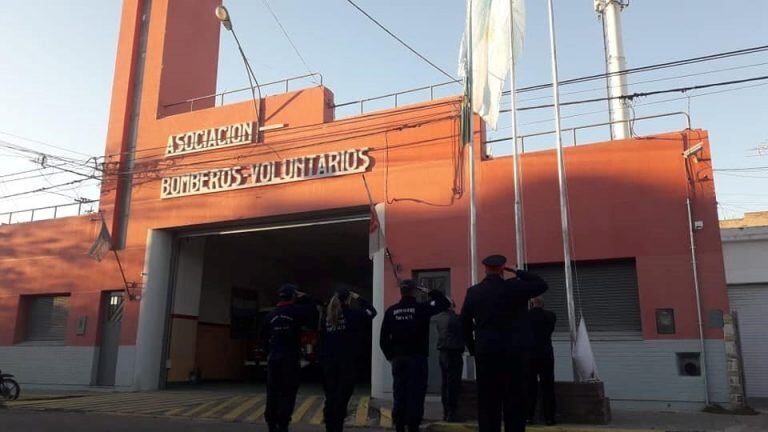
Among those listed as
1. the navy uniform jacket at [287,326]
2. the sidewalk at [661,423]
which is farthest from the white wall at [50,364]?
Result: the navy uniform jacket at [287,326]

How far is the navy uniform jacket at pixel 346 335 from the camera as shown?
739 cm

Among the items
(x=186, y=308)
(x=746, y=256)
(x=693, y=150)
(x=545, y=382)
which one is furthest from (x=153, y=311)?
(x=746, y=256)

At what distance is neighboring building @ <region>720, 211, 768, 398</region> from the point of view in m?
14.8

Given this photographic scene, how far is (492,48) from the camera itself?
12039 mm

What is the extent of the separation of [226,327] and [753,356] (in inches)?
654

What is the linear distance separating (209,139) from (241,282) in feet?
25.8

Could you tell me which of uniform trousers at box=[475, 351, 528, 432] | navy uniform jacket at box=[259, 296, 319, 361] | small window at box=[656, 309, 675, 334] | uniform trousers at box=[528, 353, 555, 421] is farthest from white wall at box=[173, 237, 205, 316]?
uniform trousers at box=[475, 351, 528, 432]

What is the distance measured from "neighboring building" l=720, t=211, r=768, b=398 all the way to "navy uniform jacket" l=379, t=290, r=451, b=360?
1083cm

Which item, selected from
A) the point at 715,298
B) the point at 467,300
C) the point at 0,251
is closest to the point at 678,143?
the point at 715,298

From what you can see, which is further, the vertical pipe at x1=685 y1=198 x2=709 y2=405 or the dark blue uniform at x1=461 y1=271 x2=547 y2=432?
the vertical pipe at x1=685 y1=198 x2=709 y2=405

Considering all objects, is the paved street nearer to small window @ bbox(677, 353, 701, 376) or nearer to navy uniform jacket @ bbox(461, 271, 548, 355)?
navy uniform jacket @ bbox(461, 271, 548, 355)

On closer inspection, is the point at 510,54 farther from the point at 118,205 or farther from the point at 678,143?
the point at 118,205

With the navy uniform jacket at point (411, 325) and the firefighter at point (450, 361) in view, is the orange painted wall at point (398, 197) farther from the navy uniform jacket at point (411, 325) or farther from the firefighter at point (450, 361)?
the navy uniform jacket at point (411, 325)

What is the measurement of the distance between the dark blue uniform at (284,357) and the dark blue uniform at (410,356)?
107 cm
